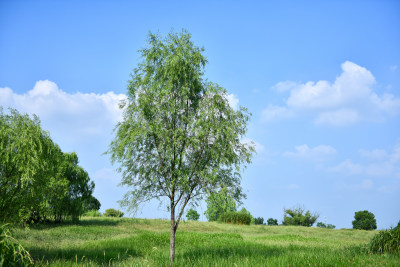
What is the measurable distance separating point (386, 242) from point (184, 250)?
29.4 ft

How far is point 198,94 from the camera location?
1307cm

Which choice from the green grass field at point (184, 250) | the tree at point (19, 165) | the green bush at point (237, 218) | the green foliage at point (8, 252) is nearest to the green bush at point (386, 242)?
the green grass field at point (184, 250)

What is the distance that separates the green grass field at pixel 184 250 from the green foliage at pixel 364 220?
2627 centimetres

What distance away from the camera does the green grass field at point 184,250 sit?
33.3ft

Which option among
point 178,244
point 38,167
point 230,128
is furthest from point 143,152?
point 178,244

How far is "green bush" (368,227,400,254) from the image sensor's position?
11820 mm

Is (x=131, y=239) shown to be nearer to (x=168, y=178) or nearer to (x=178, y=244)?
(x=178, y=244)

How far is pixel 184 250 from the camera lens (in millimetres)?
15328

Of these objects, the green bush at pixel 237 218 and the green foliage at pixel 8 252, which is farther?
the green bush at pixel 237 218

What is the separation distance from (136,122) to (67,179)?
64.8ft

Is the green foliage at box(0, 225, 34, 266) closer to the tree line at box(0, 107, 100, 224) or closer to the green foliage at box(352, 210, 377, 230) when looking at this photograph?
the tree line at box(0, 107, 100, 224)

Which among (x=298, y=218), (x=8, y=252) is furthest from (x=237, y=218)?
(x=8, y=252)

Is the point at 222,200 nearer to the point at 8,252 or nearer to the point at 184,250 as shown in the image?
the point at 184,250

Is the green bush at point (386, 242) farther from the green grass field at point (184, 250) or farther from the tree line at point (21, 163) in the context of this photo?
the tree line at point (21, 163)
